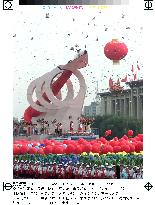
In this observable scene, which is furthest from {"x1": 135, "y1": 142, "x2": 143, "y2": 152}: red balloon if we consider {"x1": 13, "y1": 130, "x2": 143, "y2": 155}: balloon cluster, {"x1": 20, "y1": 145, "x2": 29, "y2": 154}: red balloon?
{"x1": 20, "y1": 145, "x2": 29, "y2": 154}: red balloon

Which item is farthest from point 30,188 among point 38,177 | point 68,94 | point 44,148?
point 68,94

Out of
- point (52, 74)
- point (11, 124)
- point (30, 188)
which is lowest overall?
point (30, 188)

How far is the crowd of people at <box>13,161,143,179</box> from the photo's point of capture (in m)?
5.48

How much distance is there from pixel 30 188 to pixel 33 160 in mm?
558

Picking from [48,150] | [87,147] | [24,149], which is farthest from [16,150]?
[87,147]

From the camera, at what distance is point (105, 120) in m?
6.04

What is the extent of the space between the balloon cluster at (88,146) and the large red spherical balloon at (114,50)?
0.69 metres

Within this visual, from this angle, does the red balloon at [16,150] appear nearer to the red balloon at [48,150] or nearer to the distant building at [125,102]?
the red balloon at [48,150]

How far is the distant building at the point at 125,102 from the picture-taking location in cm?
579

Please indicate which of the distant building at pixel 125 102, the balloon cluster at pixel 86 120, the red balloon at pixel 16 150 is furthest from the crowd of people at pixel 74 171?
the balloon cluster at pixel 86 120

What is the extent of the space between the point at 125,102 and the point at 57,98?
1005 millimetres

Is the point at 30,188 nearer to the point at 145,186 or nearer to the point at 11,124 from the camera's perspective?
the point at 11,124

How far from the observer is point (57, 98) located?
692 centimetres

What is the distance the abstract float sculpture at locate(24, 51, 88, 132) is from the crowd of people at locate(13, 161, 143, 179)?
0.55 meters
